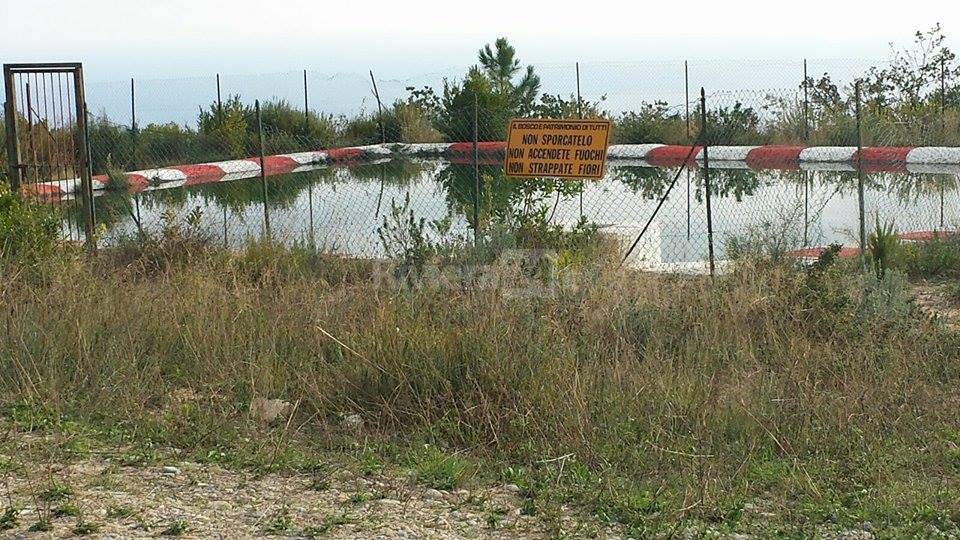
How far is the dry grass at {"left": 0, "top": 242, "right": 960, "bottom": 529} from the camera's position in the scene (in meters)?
6.01

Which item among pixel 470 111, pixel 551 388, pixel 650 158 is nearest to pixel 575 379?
pixel 551 388

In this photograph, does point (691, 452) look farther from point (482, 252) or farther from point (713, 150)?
point (713, 150)

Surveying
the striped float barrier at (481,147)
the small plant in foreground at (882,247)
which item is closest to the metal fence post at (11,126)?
the small plant in foreground at (882,247)

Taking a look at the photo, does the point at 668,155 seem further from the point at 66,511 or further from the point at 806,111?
the point at 66,511

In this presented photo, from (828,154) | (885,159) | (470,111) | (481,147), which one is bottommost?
(885,159)

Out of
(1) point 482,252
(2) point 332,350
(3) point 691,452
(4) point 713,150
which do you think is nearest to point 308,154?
(4) point 713,150

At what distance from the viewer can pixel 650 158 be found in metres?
28.7

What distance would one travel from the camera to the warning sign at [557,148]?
457 inches

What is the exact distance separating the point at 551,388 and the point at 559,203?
40.7 ft

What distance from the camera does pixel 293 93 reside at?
34.4 meters

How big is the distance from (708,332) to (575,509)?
2880 mm

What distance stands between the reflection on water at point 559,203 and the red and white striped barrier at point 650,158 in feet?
2.39

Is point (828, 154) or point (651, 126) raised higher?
point (651, 126)

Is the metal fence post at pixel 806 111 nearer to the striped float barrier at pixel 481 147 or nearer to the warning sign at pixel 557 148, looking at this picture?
the striped float barrier at pixel 481 147
